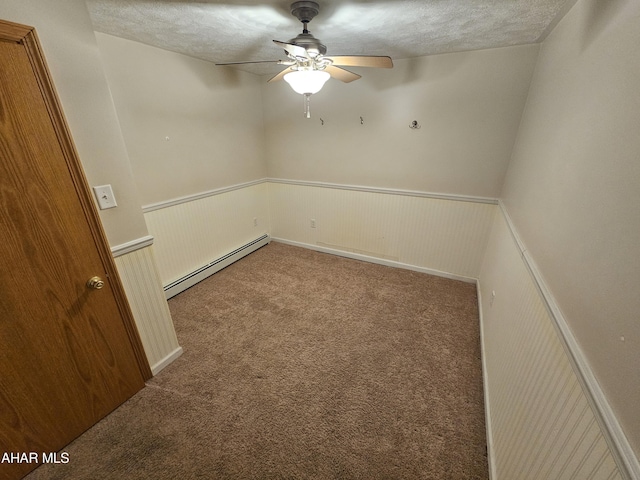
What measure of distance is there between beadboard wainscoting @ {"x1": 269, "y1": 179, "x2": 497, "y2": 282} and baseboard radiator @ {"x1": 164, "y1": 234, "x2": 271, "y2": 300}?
1.41ft

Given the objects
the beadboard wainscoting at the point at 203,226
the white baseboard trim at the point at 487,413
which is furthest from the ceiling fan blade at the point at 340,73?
the white baseboard trim at the point at 487,413

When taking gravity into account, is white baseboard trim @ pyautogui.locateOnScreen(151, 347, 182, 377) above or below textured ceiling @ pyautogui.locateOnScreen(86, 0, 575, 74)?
below

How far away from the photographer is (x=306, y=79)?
1553 mm

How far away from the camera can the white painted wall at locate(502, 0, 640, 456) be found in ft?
1.96

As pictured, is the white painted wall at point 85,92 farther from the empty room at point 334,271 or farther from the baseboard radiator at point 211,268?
the baseboard radiator at point 211,268

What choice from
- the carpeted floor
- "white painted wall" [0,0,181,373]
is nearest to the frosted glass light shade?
"white painted wall" [0,0,181,373]

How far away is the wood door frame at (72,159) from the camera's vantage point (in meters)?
0.99

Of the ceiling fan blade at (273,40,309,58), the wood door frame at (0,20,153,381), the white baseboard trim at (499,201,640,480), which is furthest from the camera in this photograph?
the ceiling fan blade at (273,40,309,58)

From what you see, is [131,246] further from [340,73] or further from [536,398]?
[536,398]

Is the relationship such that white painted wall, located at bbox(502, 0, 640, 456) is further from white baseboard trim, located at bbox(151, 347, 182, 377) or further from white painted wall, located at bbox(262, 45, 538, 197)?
white baseboard trim, located at bbox(151, 347, 182, 377)

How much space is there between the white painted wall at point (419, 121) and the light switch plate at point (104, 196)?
2287 millimetres

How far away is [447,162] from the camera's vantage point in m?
2.59

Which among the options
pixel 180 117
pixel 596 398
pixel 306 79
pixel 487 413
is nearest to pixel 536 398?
pixel 596 398

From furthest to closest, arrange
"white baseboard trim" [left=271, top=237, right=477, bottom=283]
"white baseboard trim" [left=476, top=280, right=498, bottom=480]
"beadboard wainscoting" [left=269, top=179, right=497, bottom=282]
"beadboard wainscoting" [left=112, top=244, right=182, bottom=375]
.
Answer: "white baseboard trim" [left=271, top=237, right=477, bottom=283] → "beadboard wainscoting" [left=269, top=179, right=497, bottom=282] → "beadboard wainscoting" [left=112, top=244, right=182, bottom=375] → "white baseboard trim" [left=476, top=280, right=498, bottom=480]
